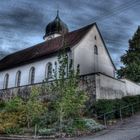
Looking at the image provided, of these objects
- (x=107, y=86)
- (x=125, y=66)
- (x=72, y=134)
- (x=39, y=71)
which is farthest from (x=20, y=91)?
(x=125, y=66)

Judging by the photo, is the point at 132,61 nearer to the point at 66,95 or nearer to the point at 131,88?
the point at 131,88

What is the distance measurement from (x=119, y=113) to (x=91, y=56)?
13.7 m

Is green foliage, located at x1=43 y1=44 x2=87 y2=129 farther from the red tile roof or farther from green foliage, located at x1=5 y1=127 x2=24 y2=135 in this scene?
the red tile roof

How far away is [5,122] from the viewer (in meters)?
18.3

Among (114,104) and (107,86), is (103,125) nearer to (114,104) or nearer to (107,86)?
(114,104)

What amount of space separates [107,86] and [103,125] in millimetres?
6165

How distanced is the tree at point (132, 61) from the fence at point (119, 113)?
49.1ft

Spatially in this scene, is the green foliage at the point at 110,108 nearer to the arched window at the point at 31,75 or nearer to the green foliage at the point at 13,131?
the green foliage at the point at 13,131

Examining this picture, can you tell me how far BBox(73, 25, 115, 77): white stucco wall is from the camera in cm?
3086

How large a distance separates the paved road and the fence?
1054mm

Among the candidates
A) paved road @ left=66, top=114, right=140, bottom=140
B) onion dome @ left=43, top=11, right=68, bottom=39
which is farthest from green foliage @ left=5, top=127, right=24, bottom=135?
onion dome @ left=43, top=11, right=68, bottom=39

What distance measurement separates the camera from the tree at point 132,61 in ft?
121

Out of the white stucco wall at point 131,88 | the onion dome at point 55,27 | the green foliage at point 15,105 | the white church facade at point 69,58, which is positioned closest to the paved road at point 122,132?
the green foliage at point 15,105

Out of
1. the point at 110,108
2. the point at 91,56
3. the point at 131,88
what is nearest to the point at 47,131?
the point at 110,108
